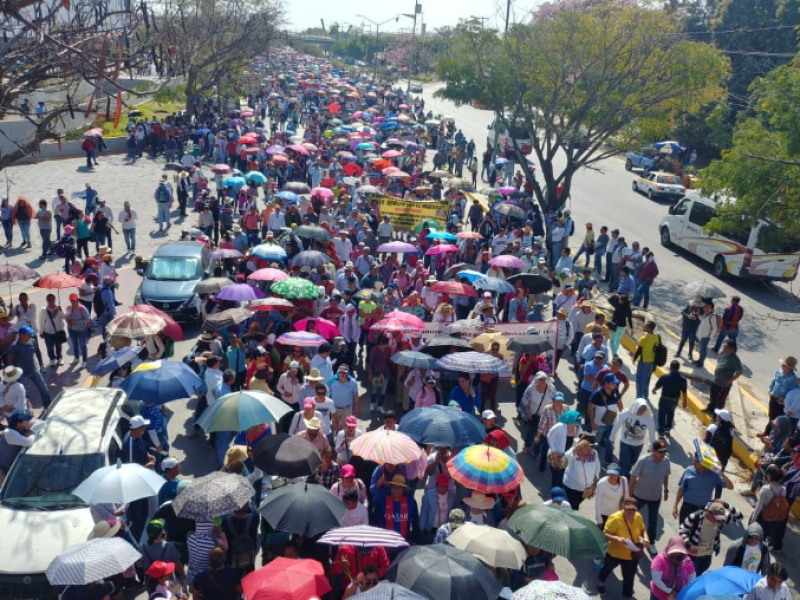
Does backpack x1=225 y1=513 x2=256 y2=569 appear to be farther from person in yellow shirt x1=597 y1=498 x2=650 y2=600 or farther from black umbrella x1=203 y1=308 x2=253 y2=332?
black umbrella x1=203 y1=308 x2=253 y2=332

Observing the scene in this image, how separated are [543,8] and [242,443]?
3165 cm

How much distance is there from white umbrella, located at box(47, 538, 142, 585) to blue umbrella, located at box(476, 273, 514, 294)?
10.0 metres

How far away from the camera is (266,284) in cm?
1620

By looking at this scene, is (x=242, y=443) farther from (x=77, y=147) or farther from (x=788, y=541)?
(x=77, y=147)

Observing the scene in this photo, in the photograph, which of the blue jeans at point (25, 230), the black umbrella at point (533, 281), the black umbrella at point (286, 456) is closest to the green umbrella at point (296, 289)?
the black umbrella at point (533, 281)

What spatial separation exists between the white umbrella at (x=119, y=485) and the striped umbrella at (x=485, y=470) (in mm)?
3116

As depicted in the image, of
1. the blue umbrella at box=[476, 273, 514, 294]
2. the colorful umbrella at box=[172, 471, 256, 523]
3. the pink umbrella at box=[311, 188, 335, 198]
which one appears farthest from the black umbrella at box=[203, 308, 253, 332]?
the pink umbrella at box=[311, 188, 335, 198]

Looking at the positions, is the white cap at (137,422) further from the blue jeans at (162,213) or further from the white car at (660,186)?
the white car at (660,186)

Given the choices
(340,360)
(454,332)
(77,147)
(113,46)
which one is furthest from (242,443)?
(77,147)

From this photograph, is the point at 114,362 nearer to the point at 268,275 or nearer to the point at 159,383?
the point at 159,383

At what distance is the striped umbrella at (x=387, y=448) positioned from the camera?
27.6 feet

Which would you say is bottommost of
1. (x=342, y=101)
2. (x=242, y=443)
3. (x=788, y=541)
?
(x=788, y=541)

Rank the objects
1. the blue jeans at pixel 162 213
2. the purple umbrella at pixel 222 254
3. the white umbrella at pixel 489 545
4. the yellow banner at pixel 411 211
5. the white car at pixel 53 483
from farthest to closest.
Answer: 1. the blue jeans at pixel 162 213
2. the yellow banner at pixel 411 211
3. the purple umbrella at pixel 222 254
4. the white car at pixel 53 483
5. the white umbrella at pixel 489 545

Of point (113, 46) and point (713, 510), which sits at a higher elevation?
point (113, 46)
